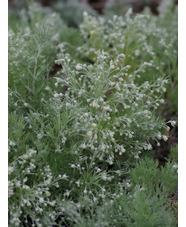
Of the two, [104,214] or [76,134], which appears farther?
[76,134]

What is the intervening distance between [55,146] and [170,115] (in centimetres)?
143

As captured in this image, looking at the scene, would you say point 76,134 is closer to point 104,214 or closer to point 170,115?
point 104,214

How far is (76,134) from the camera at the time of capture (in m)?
1.96

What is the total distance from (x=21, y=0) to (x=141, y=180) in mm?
4754

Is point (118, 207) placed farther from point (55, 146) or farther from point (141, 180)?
point (55, 146)
